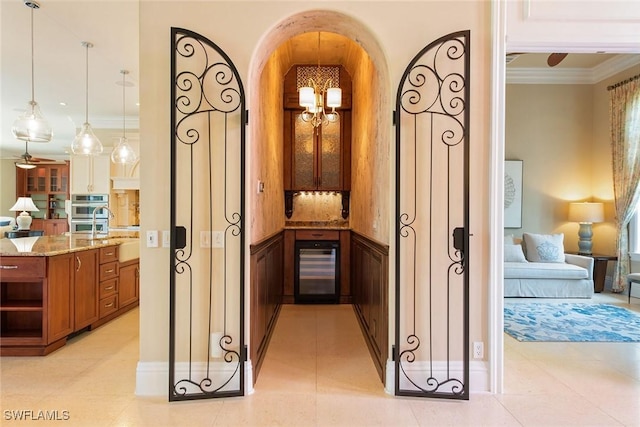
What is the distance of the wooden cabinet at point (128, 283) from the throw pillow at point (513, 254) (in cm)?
556

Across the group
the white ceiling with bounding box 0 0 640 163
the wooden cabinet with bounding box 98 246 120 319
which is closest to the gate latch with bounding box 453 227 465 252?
the white ceiling with bounding box 0 0 640 163

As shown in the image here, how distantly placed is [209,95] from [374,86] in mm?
1653

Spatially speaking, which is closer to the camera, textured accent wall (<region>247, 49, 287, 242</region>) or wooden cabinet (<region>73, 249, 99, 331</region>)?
textured accent wall (<region>247, 49, 287, 242</region>)

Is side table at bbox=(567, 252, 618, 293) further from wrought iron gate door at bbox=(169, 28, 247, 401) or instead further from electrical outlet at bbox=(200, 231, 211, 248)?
electrical outlet at bbox=(200, 231, 211, 248)

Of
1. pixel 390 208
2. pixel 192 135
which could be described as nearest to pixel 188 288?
pixel 192 135

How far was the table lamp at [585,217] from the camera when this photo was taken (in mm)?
5652

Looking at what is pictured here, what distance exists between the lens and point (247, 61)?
2.43 meters

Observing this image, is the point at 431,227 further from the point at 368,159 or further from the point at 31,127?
the point at 31,127

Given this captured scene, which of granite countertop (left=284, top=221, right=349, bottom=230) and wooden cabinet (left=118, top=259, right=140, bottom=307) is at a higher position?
granite countertop (left=284, top=221, right=349, bottom=230)

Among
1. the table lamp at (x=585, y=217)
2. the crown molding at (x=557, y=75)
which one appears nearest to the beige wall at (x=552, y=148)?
the crown molding at (x=557, y=75)

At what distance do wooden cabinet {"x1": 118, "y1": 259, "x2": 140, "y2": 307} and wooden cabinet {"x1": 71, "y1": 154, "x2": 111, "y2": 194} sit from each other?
405 centimetres

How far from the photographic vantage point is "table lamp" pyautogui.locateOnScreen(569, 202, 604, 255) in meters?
5.65

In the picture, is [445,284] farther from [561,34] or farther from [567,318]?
[567,318]

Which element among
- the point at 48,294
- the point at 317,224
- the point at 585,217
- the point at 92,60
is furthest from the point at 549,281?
the point at 92,60
